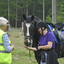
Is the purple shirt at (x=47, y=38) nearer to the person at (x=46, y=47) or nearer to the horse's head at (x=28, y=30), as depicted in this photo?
the person at (x=46, y=47)

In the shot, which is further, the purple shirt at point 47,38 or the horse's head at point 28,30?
the horse's head at point 28,30

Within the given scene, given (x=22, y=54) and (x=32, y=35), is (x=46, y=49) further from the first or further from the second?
(x=22, y=54)

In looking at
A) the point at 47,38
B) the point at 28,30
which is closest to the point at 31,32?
the point at 28,30

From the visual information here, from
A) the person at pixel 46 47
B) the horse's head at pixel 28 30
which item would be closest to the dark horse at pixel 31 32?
the horse's head at pixel 28 30

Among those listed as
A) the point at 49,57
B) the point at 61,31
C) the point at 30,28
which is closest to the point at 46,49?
the point at 49,57

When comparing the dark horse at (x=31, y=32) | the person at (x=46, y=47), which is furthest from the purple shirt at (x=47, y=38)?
the dark horse at (x=31, y=32)

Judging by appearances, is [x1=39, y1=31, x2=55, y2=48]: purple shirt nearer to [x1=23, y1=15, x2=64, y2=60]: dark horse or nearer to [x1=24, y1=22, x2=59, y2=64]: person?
[x1=24, y1=22, x2=59, y2=64]: person

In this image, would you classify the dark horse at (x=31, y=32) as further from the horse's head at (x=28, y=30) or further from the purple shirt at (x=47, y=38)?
the purple shirt at (x=47, y=38)

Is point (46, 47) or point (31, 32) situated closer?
point (46, 47)

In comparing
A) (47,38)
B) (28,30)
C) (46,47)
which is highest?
(28,30)

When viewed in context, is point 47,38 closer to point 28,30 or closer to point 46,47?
point 46,47

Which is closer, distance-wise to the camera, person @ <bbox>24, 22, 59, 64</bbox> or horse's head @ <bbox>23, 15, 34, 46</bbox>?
person @ <bbox>24, 22, 59, 64</bbox>

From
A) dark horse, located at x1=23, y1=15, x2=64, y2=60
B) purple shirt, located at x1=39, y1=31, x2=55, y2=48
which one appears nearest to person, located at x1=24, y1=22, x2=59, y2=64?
purple shirt, located at x1=39, y1=31, x2=55, y2=48

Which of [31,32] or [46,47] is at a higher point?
[31,32]
